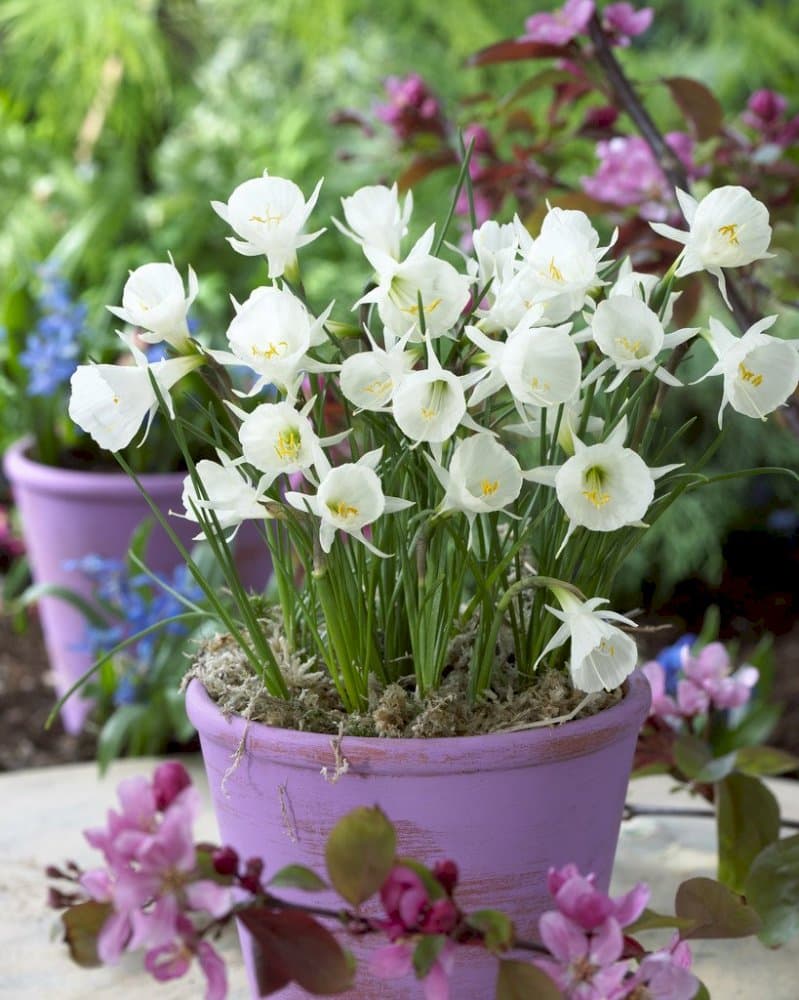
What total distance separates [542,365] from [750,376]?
12 centimetres

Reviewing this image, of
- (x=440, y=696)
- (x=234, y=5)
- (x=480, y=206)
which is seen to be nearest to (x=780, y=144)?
(x=480, y=206)

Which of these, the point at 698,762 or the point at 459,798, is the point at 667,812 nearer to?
the point at 698,762

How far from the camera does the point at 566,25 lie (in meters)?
1.07

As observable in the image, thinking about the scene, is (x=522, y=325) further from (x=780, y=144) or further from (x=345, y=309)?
(x=780, y=144)

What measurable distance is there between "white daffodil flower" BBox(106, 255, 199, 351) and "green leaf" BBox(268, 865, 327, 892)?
0.25 m

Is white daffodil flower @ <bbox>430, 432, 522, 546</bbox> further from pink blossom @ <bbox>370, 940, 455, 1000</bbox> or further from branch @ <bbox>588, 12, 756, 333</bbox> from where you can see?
branch @ <bbox>588, 12, 756, 333</bbox>

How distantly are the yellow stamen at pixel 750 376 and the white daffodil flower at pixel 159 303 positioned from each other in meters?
0.26

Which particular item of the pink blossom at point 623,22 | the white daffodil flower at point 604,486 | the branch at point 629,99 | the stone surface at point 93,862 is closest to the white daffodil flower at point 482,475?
the white daffodil flower at point 604,486

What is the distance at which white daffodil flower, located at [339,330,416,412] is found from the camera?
577 mm

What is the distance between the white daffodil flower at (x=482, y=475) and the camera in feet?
1.91

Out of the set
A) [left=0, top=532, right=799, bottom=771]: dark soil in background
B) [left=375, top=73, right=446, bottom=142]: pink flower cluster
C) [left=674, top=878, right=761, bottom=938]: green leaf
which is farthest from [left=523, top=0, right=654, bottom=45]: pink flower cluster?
[left=0, top=532, right=799, bottom=771]: dark soil in background

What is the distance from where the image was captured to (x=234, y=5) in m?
3.16

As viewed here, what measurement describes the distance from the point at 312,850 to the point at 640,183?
0.76 meters

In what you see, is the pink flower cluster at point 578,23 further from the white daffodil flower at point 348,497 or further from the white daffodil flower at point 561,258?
the white daffodil flower at point 348,497
